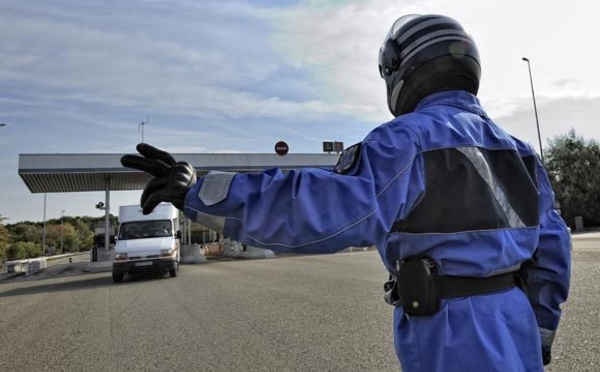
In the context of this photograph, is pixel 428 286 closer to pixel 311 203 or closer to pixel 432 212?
pixel 432 212

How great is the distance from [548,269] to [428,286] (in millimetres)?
722

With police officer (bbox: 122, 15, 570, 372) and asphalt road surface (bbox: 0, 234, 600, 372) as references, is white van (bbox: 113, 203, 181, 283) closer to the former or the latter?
asphalt road surface (bbox: 0, 234, 600, 372)

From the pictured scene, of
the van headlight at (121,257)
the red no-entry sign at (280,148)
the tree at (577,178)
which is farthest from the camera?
the tree at (577,178)

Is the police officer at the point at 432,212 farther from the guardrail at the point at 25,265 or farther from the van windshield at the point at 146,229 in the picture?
the guardrail at the point at 25,265

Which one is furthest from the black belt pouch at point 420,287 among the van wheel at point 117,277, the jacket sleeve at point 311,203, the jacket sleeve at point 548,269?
the van wheel at point 117,277

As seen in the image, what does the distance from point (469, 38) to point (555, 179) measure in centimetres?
4419

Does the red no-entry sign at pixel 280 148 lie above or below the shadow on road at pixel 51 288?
above

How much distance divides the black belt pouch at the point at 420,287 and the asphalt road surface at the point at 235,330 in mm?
3243

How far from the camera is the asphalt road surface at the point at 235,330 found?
5020mm

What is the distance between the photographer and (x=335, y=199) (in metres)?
1.35

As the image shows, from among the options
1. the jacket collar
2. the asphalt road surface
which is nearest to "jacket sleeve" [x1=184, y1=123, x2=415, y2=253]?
the jacket collar

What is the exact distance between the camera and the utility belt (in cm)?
157

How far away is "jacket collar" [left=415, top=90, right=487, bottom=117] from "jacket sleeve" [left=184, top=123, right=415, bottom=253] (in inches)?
19.6

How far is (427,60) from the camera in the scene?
1.94 metres
